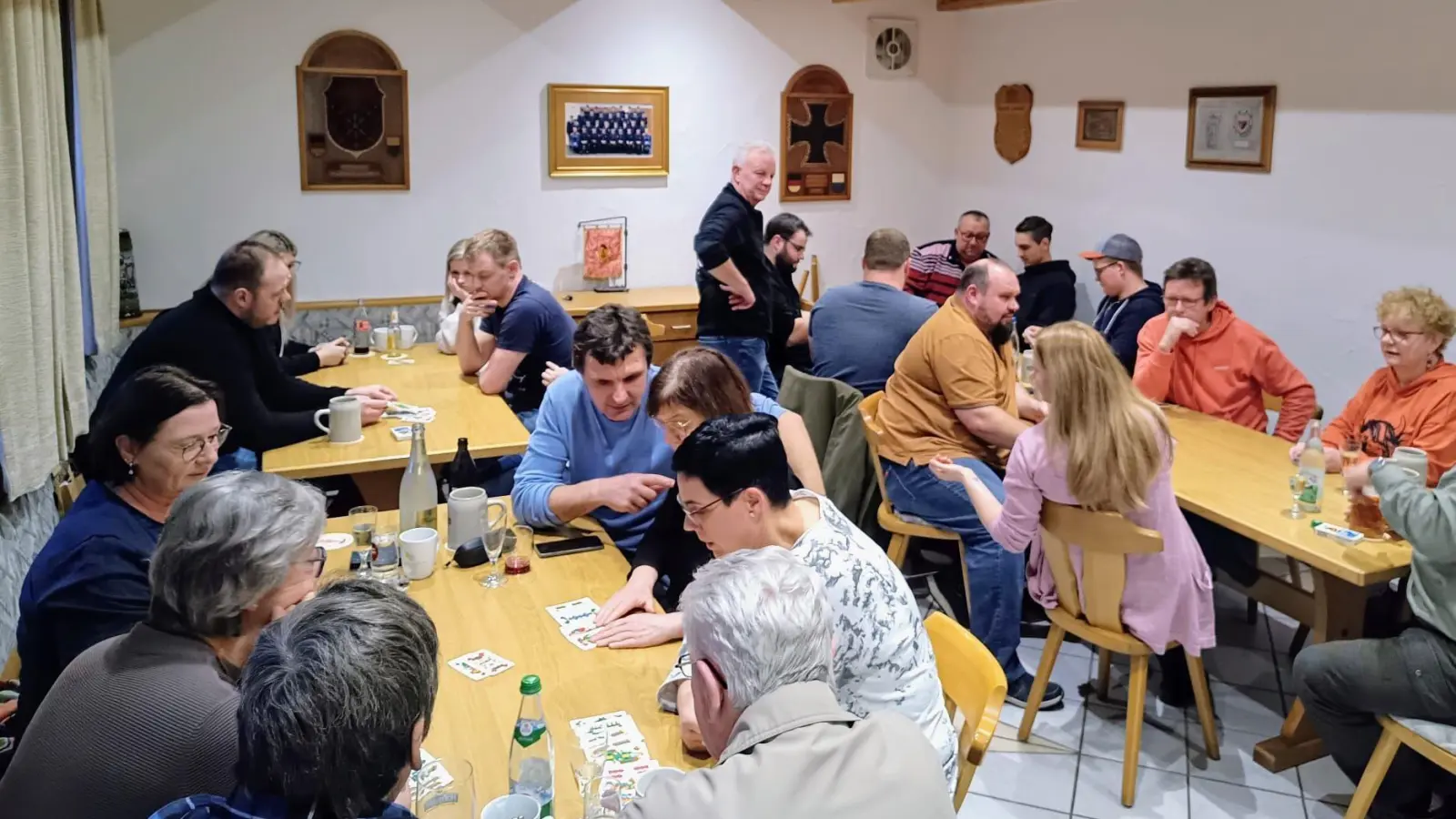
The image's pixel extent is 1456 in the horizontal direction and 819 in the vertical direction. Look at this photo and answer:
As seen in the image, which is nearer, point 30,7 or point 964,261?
point 30,7

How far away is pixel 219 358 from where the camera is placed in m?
3.39

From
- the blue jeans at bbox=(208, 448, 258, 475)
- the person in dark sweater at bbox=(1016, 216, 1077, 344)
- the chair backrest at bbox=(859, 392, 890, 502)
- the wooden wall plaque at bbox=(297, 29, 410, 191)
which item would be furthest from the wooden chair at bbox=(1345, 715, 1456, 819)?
the wooden wall plaque at bbox=(297, 29, 410, 191)

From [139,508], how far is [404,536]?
21.4 inches

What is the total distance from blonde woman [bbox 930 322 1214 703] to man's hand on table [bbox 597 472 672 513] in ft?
3.46

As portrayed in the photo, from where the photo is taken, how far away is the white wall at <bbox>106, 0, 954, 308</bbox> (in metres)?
5.53

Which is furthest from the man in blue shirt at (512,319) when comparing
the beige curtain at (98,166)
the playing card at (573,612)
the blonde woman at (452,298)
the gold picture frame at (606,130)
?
the gold picture frame at (606,130)

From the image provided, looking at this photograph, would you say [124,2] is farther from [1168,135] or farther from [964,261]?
[1168,135]

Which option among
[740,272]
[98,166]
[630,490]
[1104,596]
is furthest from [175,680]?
[98,166]

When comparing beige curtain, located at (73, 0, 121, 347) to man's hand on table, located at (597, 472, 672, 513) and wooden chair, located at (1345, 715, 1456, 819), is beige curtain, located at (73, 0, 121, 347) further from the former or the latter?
wooden chair, located at (1345, 715, 1456, 819)

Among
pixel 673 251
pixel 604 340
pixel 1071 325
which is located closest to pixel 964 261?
pixel 673 251

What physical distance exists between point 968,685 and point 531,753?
2.74 ft

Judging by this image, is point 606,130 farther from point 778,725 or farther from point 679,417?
point 778,725

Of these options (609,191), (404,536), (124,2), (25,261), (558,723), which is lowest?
(558,723)

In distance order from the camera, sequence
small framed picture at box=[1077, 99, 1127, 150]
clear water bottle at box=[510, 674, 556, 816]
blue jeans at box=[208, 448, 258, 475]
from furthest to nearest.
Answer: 1. small framed picture at box=[1077, 99, 1127, 150]
2. blue jeans at box=[208, 448, 258, 475]
3. clear water bottle at box=[510, 674, 556, 816]
